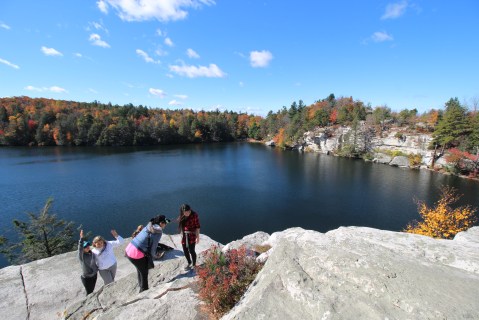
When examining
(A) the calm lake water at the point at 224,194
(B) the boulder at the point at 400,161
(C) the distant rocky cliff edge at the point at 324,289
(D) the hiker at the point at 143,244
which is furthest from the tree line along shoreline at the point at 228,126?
(D) the hiker at the point at 143,244

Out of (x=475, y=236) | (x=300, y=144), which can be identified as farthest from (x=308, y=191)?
(x=300, y=144)

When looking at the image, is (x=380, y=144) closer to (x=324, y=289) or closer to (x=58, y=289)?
(x=324, y=289)

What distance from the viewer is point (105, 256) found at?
6.55m

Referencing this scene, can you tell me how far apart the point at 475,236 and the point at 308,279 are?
23.7 feet

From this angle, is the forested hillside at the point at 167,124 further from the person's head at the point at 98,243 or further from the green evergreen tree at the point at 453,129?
the person's head at the point at 98,243

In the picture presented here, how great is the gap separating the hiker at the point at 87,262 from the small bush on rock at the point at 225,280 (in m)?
3.01

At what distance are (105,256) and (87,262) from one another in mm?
413

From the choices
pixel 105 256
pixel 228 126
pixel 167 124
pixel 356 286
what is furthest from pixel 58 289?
pixel 228 126

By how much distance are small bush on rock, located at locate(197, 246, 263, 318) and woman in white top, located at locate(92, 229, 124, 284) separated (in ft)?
9.03

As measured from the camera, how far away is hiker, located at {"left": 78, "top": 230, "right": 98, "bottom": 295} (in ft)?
20.4

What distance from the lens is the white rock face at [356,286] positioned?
3.53 meters

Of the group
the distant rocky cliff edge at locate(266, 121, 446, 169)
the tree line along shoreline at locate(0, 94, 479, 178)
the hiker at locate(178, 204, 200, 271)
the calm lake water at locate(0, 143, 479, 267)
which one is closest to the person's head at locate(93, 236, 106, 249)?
the hiker at locate(178, 204, 200, 271)

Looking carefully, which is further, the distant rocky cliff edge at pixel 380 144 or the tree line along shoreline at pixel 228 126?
the distant rocky cliff edge at pixel 380 144

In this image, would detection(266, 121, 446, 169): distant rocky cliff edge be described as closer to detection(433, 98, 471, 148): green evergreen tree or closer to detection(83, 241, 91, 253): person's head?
detection(433, 98, 471, 148): green evergreen tree
